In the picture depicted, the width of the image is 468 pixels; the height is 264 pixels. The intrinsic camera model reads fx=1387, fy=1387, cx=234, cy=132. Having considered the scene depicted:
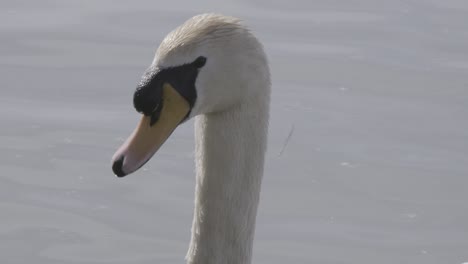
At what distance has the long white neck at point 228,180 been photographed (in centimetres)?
473

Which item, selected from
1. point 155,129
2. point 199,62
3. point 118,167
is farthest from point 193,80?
point 118,167

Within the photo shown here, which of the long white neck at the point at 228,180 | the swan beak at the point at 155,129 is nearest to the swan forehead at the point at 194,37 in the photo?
the swan beak at the point at 155,129

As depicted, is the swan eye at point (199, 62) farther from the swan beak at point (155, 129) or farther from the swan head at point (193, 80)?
the swan beak at point (155, 129)

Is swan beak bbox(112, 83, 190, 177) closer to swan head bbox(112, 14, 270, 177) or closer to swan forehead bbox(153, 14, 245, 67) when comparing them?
swan head bbox(112, 14, 270, 177)

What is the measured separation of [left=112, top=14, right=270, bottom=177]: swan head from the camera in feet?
14.5

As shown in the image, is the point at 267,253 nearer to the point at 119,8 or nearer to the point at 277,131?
the point at 277,131

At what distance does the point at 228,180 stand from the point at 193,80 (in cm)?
48

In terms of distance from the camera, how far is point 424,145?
7750mm

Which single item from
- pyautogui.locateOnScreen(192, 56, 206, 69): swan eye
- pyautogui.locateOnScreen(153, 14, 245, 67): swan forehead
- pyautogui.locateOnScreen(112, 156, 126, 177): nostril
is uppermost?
pyautogui.locateOnScreen(153, 14, 245, 67): swan forehead

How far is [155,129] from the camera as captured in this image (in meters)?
4.47

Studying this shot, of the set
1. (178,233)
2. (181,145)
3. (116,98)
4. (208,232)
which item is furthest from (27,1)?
(208,232)

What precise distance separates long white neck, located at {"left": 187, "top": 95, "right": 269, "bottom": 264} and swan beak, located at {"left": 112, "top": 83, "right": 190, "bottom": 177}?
243 mm

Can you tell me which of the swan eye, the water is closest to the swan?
the swan eye

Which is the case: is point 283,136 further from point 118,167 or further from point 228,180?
point 118,167
